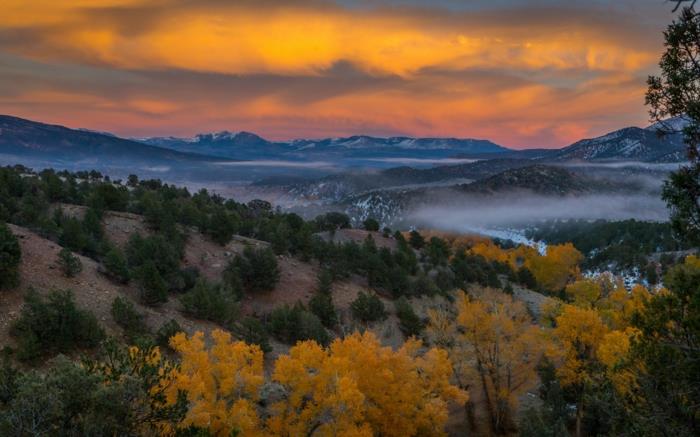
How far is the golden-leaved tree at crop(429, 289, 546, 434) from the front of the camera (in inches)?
1288

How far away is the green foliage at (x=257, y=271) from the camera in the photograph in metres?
49.1

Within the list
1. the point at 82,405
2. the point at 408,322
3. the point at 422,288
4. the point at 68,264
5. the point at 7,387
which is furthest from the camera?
the point at 422,288

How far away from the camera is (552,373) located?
37.8m

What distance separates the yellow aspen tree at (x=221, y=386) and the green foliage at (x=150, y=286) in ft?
46.4

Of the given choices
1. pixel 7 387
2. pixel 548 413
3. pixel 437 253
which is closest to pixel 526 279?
pixel 437 253

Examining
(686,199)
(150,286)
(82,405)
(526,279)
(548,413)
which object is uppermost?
(686,199)

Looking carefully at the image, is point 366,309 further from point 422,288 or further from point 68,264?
point 68,264

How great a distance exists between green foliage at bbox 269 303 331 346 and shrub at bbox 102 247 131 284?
42.2ft

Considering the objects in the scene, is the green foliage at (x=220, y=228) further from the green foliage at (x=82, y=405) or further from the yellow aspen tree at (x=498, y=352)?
the green foliage at (x=82, y=405)

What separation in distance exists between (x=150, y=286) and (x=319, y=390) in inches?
770

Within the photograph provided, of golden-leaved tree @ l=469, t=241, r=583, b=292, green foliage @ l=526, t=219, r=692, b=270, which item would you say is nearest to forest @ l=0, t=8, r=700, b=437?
golden-leaved tree @ l=469, t=241, r=583, b=292

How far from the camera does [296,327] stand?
40250 millimetres

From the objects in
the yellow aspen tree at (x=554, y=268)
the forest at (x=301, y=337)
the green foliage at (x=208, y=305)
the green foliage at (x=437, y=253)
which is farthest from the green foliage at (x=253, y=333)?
the yellow aspen tree at (x=554, y=268)

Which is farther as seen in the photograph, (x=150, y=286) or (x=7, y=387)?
(x=150, y=286)
